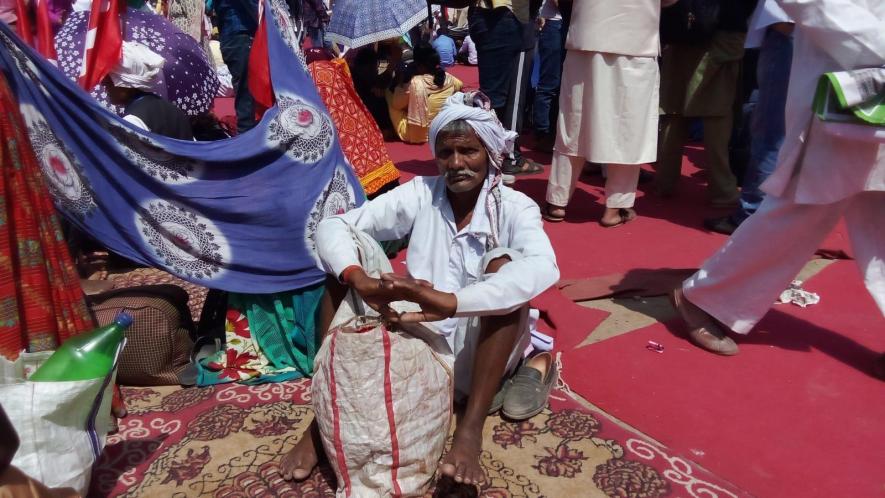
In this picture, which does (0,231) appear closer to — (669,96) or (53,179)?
(53,179)

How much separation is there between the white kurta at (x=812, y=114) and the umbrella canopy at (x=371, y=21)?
3637 millimetres

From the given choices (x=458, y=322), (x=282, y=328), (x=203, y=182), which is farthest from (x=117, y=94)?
(x=458, y=322)

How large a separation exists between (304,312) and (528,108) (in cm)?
552

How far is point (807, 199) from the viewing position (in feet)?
8.91

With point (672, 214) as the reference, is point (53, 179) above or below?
above

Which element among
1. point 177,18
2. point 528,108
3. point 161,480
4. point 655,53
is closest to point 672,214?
point 655,53

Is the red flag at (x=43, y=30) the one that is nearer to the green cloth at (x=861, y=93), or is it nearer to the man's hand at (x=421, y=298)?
the man's hand at (x=421, y=298)

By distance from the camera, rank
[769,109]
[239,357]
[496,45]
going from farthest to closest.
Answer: [496,45] → [769,109] → [239,357]

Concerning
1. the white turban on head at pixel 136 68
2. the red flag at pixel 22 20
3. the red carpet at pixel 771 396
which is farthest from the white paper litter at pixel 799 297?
the red flag at pixel 22 20

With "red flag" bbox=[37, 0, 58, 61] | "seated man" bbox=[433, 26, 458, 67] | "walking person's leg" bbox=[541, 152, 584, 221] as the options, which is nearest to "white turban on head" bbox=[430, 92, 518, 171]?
"walking person's leg" bbox=[541, 152, 584, 221]

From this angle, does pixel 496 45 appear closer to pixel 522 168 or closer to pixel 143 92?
pixel 522 168

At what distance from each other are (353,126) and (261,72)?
1157mm

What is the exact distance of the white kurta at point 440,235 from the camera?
241cm

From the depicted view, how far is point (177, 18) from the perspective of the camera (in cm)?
770
